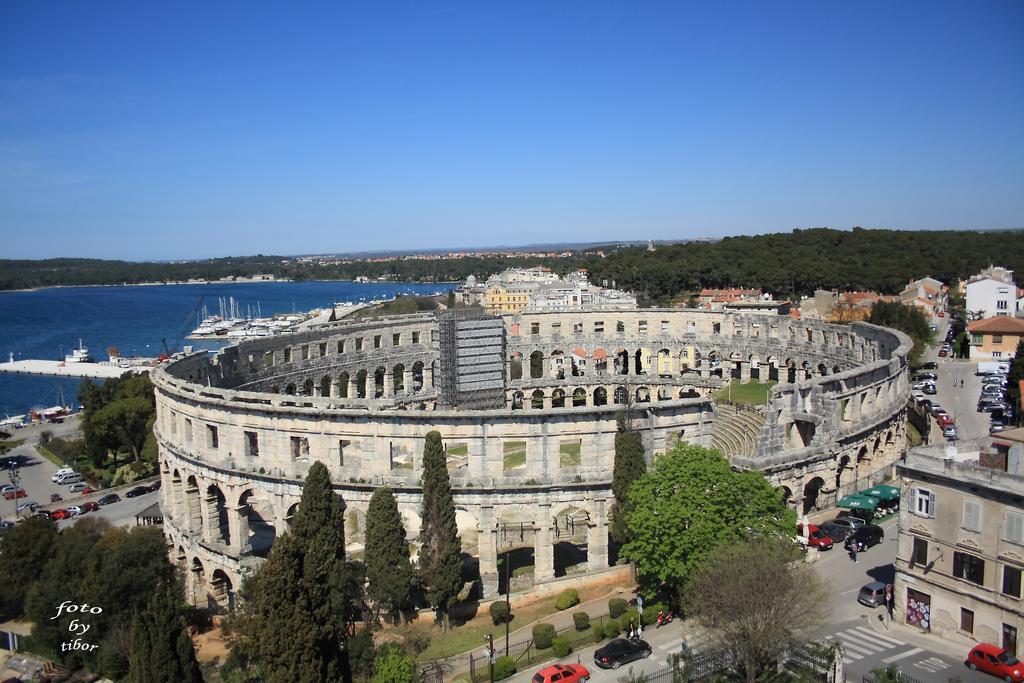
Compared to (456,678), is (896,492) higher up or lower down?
higher up

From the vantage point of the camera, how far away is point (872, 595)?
28.6 m

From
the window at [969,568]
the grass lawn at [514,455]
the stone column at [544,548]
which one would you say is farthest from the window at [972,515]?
the grass lawn at [514,455]

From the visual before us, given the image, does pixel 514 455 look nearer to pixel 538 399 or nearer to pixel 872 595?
pixel 538 399

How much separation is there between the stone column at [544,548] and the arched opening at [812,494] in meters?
13.6

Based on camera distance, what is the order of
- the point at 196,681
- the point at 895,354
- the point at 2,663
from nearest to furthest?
the point at 196,681
the point at 2,663
the point at 895,354

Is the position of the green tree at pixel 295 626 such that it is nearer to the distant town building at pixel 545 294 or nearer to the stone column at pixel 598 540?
the stone column at pixel 598 540

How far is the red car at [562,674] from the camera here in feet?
81.2

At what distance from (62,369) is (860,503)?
13515 cm

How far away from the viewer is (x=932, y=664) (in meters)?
24.3

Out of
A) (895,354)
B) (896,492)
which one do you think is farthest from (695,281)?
(896,492)

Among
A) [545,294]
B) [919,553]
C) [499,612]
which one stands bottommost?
[499,612]

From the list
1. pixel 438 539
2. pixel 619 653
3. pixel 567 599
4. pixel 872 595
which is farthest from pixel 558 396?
pixel 619 653

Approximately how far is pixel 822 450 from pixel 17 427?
87.0 metres

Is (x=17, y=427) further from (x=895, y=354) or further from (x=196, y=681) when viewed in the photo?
(x=895, y=354)
